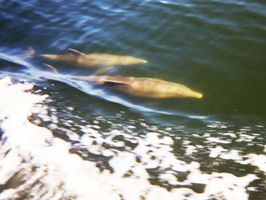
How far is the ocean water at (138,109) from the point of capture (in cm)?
457

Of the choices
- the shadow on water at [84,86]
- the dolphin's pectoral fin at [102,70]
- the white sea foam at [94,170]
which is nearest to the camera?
the white sea foam at [94,170]

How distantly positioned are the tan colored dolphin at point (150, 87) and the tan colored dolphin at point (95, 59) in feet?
2.49

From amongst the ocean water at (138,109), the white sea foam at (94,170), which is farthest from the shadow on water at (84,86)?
the white sea foam at (94,170)

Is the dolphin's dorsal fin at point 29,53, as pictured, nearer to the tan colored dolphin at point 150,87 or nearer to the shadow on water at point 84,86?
the shadow on water at point 84,86

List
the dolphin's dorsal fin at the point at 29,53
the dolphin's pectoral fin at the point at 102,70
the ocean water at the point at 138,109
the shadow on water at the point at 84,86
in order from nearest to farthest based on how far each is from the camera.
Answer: the ocean water at the point at 138,109 → the shadow on water at the point at 84,86 → the dolphin's pectoral fin at the point at 102,70 → the dolphin's dorsal fin at the point at 29,53

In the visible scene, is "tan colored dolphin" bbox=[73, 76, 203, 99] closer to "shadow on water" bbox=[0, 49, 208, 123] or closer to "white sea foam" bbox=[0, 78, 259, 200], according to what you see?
"shadow on water" bbox=[0, 49, 208, 123]

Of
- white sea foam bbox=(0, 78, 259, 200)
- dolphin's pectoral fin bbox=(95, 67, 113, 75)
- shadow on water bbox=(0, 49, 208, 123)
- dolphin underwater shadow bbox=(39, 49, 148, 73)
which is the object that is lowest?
white sea foam bbox=(0, 78, 259, 200)

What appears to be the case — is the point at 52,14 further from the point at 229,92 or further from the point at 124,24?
the point at 229,92

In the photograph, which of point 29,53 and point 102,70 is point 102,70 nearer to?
point 102,70

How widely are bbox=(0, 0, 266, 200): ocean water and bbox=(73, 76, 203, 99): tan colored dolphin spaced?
15 centimetres

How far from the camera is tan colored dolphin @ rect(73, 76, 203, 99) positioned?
666 centimetres

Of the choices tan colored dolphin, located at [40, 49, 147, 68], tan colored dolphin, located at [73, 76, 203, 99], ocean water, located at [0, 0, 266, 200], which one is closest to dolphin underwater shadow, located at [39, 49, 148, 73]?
tan colored dolphin, located at [40, 49, 147, 68]

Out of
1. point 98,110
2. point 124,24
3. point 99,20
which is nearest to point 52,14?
point 99,20

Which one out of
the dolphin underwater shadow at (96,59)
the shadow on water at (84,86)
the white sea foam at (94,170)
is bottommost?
the white sea foam at (94,170)
